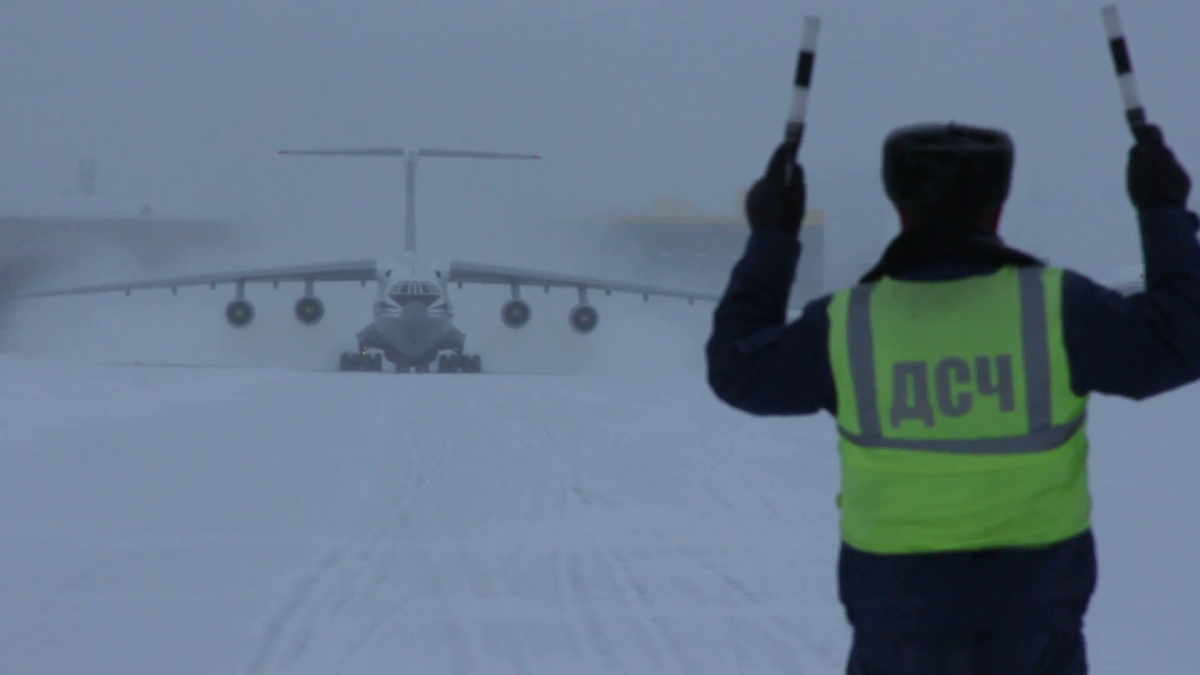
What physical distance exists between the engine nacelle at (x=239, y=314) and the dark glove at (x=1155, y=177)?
25.8m

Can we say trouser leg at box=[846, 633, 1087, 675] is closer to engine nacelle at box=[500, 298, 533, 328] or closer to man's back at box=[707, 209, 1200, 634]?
man's back at box=[707, 209, 1200, 634]

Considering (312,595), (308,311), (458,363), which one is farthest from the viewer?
(458,363)

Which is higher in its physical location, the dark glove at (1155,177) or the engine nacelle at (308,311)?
the dark glove at (1155,177)

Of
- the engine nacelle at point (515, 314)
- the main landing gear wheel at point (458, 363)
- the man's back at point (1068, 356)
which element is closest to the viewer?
the man's back at point (1068, 356)

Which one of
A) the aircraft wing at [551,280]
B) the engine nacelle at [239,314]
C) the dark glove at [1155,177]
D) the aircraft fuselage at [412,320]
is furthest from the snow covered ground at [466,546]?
the aircraft wing at [551,280]

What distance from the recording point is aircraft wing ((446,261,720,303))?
1141 inches

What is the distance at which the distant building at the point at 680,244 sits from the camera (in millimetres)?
36156

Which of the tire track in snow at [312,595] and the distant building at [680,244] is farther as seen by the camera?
the distant building at [680,244]

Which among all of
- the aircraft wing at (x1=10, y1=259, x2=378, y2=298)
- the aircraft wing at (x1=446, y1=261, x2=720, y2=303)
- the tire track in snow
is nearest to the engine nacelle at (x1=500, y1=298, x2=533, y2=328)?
the aircraft wing at (x1=446, y1=261, x2=720, y2=303)

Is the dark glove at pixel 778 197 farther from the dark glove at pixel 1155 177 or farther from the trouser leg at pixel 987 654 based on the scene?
the trouser leg at pixel 987 654

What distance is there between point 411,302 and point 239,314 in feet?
10.9

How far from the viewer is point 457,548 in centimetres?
676

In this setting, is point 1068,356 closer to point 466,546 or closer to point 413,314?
point 466,546

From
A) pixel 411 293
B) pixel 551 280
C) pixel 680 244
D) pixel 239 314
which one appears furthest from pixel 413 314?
pixel 680 244
